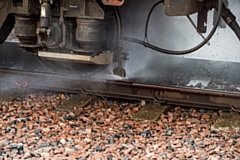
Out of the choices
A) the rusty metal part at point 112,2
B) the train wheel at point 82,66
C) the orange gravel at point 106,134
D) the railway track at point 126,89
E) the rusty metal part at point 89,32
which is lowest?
the orange gravel at point 106,134

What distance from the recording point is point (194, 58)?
7844mm

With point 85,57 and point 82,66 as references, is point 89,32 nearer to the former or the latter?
point 85,57

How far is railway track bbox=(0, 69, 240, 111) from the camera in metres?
5.82

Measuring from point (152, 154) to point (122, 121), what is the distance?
1011 millimetres

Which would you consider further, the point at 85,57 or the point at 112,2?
the point at 85,57

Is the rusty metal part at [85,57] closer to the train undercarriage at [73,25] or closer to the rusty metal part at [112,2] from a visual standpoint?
the train undercarriage at [73,25]

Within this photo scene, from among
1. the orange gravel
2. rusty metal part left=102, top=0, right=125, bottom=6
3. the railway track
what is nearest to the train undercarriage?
rusty metal part left=102, top=0, right=125, bottom=6

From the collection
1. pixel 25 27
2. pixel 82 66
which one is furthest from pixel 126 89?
pixel 25 27

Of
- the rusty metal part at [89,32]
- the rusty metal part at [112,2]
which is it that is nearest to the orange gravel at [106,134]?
the rusty metal part at [89,32]

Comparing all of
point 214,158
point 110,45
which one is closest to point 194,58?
point 110,45

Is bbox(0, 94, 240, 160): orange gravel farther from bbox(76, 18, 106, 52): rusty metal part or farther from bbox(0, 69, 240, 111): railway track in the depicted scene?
bbox(76, 18, 106, 52): rusty metal part

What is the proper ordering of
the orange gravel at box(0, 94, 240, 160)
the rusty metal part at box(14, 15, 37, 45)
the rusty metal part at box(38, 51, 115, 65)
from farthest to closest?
1. the rusty metal part at box(14, 15, 37, 45)
2. the rusty metal part at box(38, 51, 115, 65)
3. the orange gravel at box(0, 94, 240, 160)

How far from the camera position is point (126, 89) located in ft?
20.5

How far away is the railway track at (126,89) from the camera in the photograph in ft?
19.1
